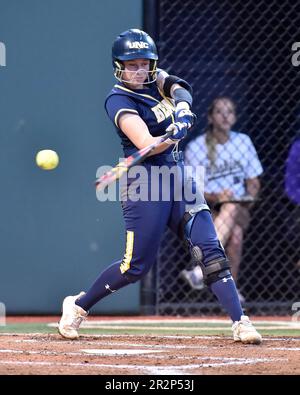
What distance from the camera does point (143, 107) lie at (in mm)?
5910

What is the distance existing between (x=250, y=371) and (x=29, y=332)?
Result: 2417mm

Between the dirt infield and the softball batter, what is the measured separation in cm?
28

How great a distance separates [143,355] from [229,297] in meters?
0.71

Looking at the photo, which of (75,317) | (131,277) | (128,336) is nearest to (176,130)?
(131,277)

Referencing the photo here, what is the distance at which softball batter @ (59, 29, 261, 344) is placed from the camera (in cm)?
575

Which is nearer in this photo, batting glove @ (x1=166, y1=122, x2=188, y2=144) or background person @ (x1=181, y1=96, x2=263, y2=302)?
batting glove @ (x1=166, y1=122, x2=188, y2=144)

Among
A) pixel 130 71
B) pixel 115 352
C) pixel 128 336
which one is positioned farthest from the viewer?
pixel 128 336

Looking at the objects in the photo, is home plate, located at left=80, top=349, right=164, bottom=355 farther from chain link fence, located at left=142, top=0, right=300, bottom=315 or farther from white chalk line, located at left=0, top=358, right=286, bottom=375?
chain link fence, located at left=142, top=0, right=300, bottom=315

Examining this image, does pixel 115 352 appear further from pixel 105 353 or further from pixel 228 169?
pixel 228 169

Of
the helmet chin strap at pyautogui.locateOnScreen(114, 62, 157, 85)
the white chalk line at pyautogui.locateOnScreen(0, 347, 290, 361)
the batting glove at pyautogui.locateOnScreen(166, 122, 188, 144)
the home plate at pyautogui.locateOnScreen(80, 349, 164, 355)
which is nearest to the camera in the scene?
the white chalk line at pyautogui.locateOnScreen(0, 347, 290, 361)

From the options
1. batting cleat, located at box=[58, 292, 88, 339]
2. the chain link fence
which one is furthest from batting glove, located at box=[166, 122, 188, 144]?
the chain link fence

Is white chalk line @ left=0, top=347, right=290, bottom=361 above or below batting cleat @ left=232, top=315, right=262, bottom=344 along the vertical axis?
below

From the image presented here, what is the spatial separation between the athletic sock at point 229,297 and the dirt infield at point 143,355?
0.18m

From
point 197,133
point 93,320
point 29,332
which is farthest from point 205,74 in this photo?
point 29,332
